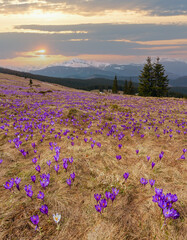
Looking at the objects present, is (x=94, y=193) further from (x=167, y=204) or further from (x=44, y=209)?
(x=167, y=204)

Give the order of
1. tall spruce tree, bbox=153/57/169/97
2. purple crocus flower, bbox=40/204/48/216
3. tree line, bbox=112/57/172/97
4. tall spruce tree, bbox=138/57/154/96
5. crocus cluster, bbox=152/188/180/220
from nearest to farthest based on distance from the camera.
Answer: crocus cluster, bbox=152/188/180/220 → purple crocus flower, bbox=40/204/48/216 → tall spruce tree, bbox=153/57/169/97 → tree line, bbox=112/57/172/97 → tall spruce tree, bbox=138/57/154/96

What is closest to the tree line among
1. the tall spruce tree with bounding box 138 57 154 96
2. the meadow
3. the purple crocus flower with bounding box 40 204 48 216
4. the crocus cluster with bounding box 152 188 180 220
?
the tall spruce tree with bounding box 138 57 154 96

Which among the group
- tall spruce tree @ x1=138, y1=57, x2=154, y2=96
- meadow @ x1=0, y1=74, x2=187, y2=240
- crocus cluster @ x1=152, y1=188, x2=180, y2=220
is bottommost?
meadow @ x1=0, y1=74, x2=187, y2=240

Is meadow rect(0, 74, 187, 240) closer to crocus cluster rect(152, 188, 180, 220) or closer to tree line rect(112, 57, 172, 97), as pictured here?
crocus cluster rect(152, 188, 180, 220)

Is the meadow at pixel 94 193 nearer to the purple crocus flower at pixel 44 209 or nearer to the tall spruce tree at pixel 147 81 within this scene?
the purple crocus flower at pixel 44 209

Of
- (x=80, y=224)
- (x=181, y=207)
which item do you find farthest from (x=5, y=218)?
(x=181, y=207)

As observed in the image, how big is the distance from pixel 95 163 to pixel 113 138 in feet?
7.64

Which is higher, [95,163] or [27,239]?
[95,163]

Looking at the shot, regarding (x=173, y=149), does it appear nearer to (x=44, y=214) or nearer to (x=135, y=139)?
(x=135, y=139)

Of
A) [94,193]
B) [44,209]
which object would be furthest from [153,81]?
[44,209]

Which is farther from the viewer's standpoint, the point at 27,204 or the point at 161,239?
the point at 27,204

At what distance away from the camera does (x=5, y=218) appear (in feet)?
8.12

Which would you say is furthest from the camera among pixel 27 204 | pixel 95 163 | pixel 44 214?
pixel 95 163

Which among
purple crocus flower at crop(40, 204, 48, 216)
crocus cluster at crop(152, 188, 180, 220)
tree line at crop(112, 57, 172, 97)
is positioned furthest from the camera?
tree line at crop(112, 57, 172, 97)
